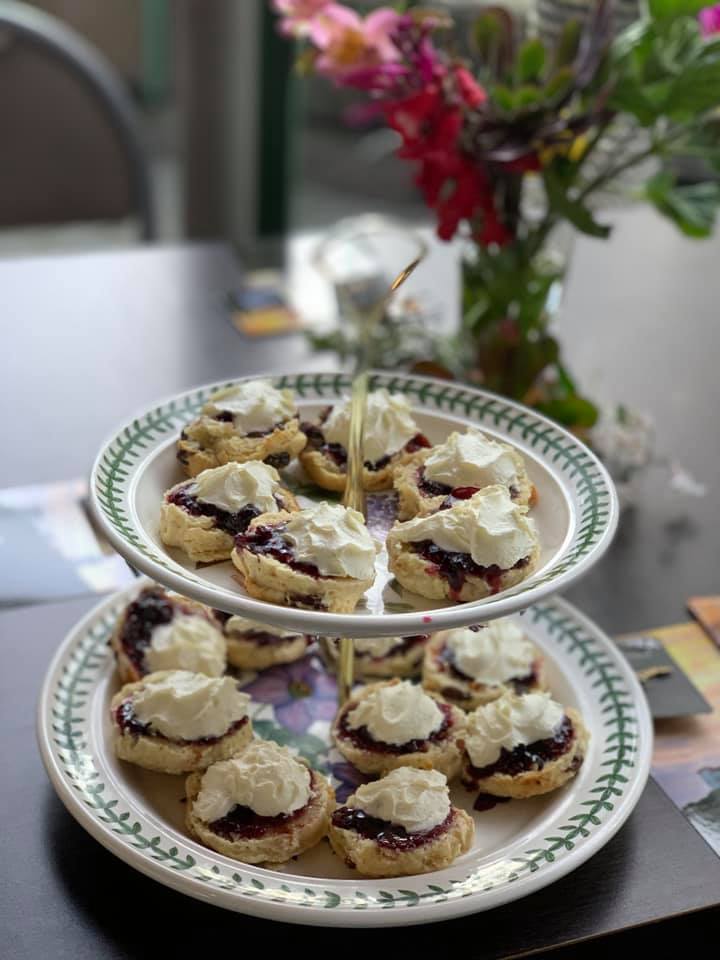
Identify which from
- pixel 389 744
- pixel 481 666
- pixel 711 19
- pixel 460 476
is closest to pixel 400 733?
pixel 389 744

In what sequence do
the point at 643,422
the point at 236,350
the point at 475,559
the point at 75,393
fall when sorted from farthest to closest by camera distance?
the point at 236,350 < the point at 75,393 < the point at 643,422 < the point at 475,559

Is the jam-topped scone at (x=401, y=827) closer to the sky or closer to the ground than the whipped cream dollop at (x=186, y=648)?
closer to the ground

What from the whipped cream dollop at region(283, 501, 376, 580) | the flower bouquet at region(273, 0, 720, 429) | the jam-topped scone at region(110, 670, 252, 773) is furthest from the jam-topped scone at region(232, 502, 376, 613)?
the flower bouquet at region(273, 0, 720, 429)

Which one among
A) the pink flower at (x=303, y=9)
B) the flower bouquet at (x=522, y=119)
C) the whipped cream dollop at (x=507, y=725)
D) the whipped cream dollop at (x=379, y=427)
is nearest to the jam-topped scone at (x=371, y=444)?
the whipped cream dollop at (x=379, y=427)

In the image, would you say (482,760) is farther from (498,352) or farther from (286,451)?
(498,352)

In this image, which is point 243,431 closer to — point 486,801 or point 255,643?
point 255,643

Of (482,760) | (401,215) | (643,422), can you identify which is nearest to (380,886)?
(482,760)

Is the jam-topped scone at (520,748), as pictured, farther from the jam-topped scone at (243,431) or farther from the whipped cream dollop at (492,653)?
the jam-topped scone at (243,431)

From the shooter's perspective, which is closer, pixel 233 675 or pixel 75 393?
pixel 233 675

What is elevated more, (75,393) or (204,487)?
(204,487)
